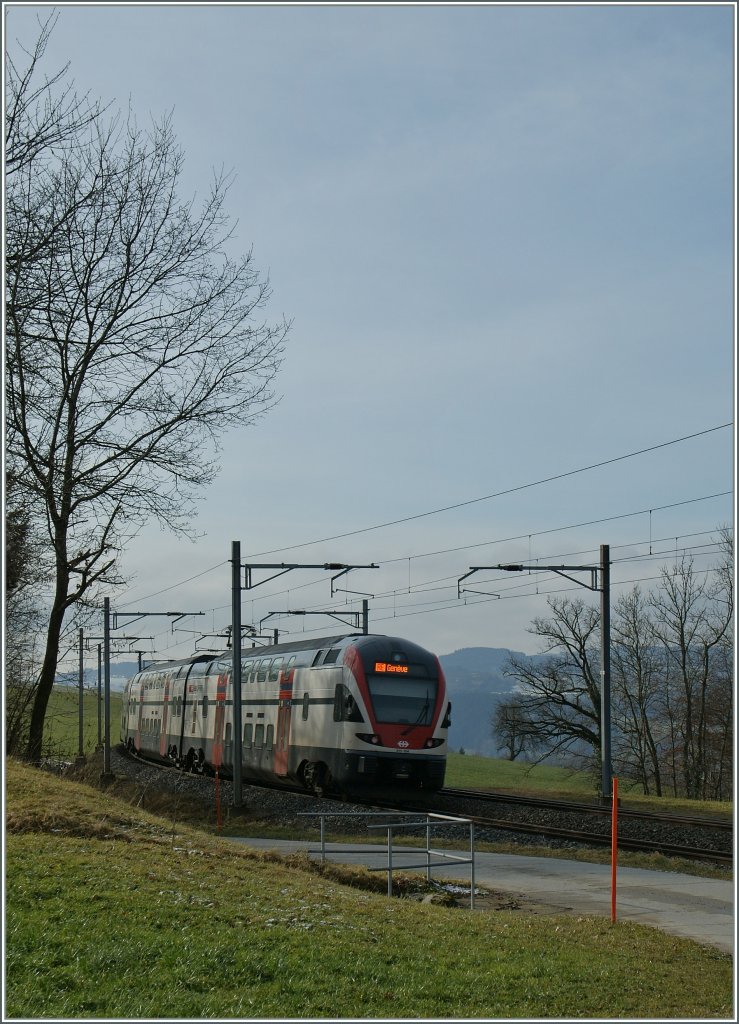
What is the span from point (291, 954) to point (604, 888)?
24.2 ft

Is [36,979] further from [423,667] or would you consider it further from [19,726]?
[19,726]

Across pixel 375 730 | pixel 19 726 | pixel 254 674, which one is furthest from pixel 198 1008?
pixel 19 726

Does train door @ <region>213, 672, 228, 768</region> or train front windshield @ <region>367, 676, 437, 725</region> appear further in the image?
train door @ <region>213, 672, 228, 768</region>

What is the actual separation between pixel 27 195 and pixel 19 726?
20964 mm

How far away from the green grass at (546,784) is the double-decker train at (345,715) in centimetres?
694

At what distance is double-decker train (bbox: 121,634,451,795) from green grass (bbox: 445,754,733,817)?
6.94 meters

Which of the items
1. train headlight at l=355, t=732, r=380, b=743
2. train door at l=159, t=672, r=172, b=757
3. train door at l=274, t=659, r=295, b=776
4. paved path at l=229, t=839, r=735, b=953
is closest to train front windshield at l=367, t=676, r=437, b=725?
train headlight at l=355, t=732, r=380, b=743

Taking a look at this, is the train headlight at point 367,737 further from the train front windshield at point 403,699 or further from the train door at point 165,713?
the train door at point 165,713

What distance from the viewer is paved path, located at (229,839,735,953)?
42.1 ft

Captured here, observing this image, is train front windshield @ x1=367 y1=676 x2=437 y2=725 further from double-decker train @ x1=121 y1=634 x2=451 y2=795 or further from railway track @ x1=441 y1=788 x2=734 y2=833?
railway track @ x1=441 y1=788 x2=734 y2=833

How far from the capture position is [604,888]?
15102 millimetres

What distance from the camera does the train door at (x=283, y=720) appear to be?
30.0 metres

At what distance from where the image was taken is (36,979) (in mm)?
8039

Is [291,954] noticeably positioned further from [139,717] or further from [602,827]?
[139,717]
